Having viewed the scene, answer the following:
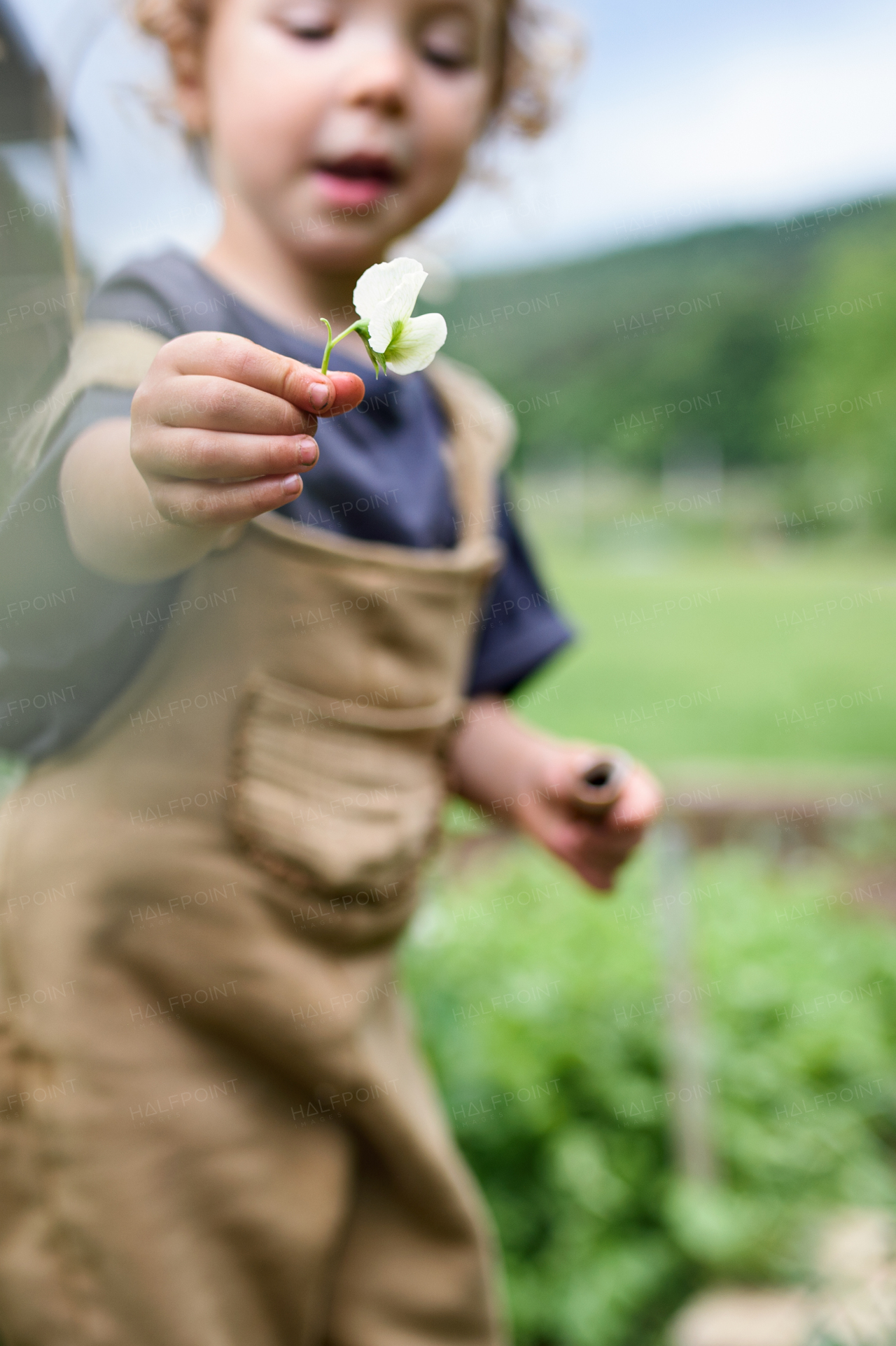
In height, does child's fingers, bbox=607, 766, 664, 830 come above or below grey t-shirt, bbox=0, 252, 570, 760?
below

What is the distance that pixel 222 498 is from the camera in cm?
31

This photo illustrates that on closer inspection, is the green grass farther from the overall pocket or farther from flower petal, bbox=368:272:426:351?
flower petal, bbox=368:272:426:351

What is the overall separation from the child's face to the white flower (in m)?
0.29

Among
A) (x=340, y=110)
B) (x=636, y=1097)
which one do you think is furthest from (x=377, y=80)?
(x=636, y=1097)

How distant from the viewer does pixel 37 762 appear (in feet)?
1.90

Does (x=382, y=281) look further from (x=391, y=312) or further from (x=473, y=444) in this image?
(x=473, y=444)

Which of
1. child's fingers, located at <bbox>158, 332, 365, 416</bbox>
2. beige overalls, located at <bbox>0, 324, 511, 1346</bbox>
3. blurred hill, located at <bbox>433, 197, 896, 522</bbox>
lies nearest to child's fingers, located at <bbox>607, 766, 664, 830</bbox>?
beige overalls, located at <bbox>0, 324, 511, 1346</bbox>

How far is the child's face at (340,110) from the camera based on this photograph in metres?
0.53

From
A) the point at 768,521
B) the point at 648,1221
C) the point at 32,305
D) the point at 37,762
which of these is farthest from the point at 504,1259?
the point at 768,521

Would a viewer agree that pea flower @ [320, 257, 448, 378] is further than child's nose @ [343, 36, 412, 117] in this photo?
No

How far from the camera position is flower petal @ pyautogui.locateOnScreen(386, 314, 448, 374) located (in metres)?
0.29

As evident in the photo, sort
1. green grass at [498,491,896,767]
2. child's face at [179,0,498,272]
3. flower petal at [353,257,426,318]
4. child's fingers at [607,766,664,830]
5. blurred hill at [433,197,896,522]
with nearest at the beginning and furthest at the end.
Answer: flower petal at [353,257,426,318] < child's face at [179,0,498,272] < child's fingers at [607,766,664,830] < green grass at [498,491,896,767] < blurred hill at [433,197,896,522]

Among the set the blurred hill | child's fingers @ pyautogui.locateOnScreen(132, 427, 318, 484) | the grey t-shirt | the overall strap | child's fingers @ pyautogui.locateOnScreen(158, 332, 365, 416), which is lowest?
the blurred hill

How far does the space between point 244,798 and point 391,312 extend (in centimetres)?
33
